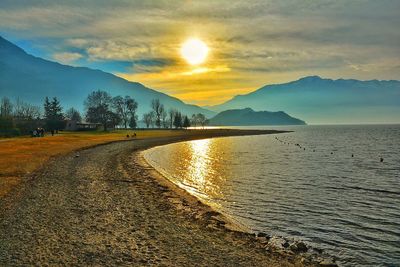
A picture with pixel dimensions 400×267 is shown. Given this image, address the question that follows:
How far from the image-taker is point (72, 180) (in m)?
27.0

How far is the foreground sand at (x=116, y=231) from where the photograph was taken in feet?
37.6

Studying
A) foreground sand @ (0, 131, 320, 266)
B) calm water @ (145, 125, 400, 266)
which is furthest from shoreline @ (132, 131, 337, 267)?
calm water @ (145, 125, 400, 266)

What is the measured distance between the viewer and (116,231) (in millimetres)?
14344

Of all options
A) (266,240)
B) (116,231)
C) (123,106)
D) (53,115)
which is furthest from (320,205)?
(123,106)

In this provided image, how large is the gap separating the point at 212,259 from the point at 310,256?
145 inches

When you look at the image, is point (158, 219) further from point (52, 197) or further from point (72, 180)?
point (72, 180)

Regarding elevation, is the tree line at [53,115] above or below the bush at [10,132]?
above

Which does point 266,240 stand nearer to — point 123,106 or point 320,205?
point 320,205

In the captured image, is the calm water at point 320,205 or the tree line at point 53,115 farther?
the tree line at point 53,115

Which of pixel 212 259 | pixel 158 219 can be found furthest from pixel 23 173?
pixel 212 259

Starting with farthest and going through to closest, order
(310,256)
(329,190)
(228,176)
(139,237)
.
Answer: (228,176), (329,190), (139,237), (310,256)

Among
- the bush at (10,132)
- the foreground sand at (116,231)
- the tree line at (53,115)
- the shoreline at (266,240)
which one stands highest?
the tree line at (53,115)

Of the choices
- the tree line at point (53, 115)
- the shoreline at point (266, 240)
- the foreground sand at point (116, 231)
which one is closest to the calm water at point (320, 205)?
the shoreline at point (266, 240)

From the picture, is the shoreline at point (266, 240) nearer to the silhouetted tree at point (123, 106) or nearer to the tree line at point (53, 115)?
the tree line at point (53, 115)
